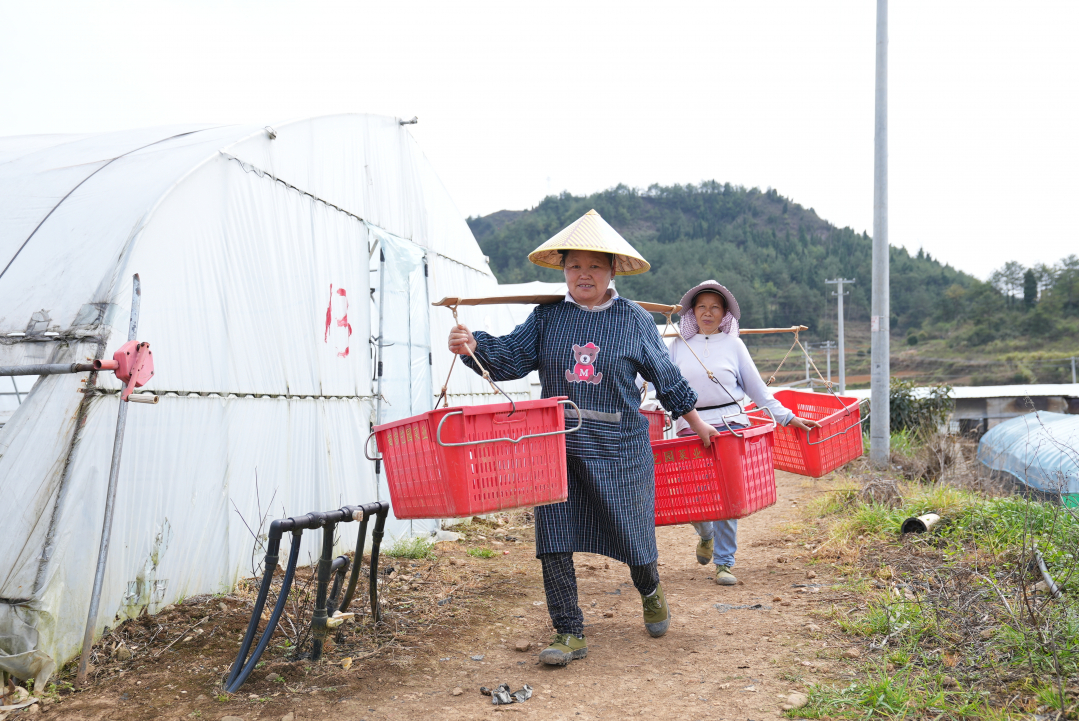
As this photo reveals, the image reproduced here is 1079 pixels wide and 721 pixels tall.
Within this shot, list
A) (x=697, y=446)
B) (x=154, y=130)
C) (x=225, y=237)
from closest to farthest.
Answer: (x=697, y=446) < (x=225, y=237) < (x=154, y=130)

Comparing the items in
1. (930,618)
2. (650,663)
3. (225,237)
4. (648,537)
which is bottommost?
(650,663)

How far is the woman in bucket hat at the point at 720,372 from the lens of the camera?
5320 mm

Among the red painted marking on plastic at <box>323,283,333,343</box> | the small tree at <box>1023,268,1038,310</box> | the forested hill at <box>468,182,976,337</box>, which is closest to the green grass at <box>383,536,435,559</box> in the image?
the red painted marking on plastic at <box>323,283,333,343</box>

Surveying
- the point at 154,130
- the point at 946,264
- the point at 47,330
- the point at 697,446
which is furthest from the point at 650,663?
the point at 946,264

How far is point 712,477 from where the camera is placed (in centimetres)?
447

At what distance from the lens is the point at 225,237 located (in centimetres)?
512

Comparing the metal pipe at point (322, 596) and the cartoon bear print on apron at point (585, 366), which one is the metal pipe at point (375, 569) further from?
the cartoon bear print on apron at point (585, 366)

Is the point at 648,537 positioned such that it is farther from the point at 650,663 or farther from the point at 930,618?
the point at 930,618

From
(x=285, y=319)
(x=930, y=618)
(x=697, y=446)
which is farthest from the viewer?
(x=285, y=319)

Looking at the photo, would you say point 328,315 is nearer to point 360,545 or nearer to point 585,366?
point 360,545

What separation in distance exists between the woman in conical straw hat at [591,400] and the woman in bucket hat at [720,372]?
1293 mm

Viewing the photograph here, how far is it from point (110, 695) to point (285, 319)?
2933mm

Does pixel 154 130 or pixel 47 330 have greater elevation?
pixel 154 130

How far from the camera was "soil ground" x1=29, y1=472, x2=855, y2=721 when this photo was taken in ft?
10.6
